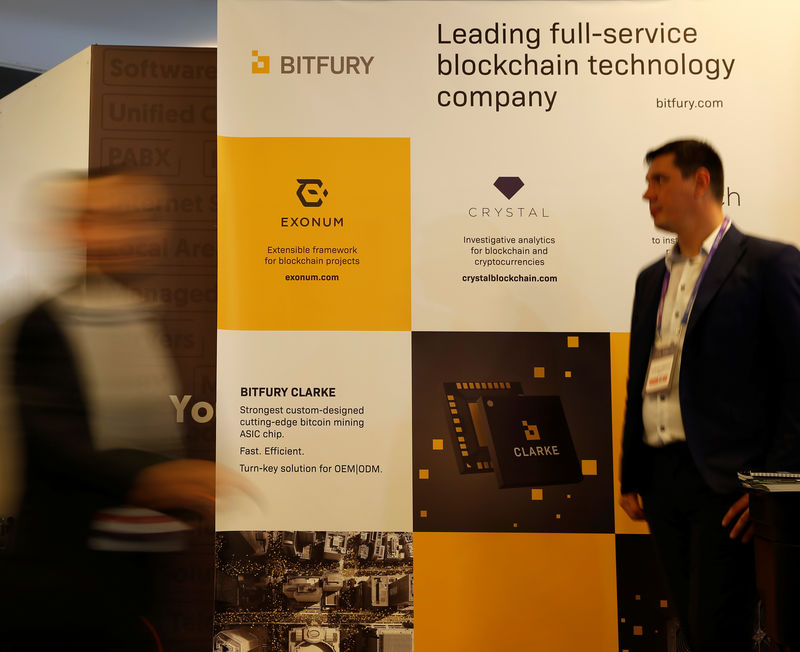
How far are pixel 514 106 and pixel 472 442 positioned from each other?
1.29 metres

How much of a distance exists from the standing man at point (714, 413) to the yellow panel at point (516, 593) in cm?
39

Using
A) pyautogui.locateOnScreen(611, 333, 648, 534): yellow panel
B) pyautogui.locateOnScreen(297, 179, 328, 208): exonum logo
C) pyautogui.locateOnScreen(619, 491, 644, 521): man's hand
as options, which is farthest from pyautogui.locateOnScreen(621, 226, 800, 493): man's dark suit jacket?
pyautogui.locateOnScreen(297, 179, 328, 208): exonum logo

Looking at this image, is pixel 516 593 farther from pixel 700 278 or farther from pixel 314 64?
pixel 314 64

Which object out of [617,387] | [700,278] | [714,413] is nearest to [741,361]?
[714,413]

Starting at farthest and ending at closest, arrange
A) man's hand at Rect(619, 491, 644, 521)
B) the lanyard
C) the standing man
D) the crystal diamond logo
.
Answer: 1. the crystal diamond logo
2. man's hand at Rect(619, 491, 644, 521)
3. the lanyard
4. the standing man

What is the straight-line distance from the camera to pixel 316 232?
2.63 m

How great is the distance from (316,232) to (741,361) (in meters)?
1.52

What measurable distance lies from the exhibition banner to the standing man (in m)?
0.38

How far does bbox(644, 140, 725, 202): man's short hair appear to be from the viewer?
2373mm

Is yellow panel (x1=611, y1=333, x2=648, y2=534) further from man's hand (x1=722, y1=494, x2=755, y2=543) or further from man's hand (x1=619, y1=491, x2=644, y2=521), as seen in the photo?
man's hand (x1=722, y1=494, x2=755, y2=543)

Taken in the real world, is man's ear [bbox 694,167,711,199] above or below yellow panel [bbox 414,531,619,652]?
above

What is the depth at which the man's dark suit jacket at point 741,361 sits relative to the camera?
1.96 meters

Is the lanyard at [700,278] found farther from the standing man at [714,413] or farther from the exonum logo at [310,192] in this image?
the exonum logo at [310,192]

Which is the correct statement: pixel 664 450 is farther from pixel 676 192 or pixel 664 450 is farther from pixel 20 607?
pixel 20 607
